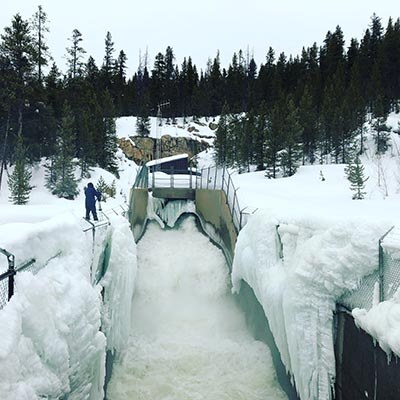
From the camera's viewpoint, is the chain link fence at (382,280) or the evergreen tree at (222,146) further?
the evergreen tree at (222,146)

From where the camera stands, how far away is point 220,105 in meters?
61.6

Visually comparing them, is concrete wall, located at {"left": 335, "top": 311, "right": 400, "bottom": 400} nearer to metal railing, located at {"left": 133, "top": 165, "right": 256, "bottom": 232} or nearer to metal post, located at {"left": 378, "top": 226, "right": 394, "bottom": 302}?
metal post, located at {"left": 378, "top": 226, "right": 394, "bottom": 302}

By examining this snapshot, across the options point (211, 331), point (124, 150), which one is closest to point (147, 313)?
point (211, 331)

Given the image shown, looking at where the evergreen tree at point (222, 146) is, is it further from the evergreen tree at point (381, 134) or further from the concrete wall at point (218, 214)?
the concrete wall at point (218, 214)

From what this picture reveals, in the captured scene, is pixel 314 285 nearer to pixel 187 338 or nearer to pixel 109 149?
pixel 187 338

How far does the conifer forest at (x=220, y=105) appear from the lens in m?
27.1

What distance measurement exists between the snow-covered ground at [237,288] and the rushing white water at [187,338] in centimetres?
99

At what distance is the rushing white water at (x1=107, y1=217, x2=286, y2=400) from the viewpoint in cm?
777

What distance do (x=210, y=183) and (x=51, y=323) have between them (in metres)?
13.3

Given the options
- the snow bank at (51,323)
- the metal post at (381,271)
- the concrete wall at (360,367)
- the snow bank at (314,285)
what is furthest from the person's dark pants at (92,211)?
the metal post at (381,271)

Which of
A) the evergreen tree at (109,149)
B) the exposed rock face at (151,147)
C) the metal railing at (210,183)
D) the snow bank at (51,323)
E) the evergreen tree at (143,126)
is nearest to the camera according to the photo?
the snow bank at (51,323)

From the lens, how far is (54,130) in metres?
29.0

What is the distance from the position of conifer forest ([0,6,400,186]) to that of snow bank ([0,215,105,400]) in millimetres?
19235

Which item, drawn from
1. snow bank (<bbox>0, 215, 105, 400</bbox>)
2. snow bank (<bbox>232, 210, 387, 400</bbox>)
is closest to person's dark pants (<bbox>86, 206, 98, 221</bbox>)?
snow bank (<bbox>0, 215, 105, 400</bbox>)
